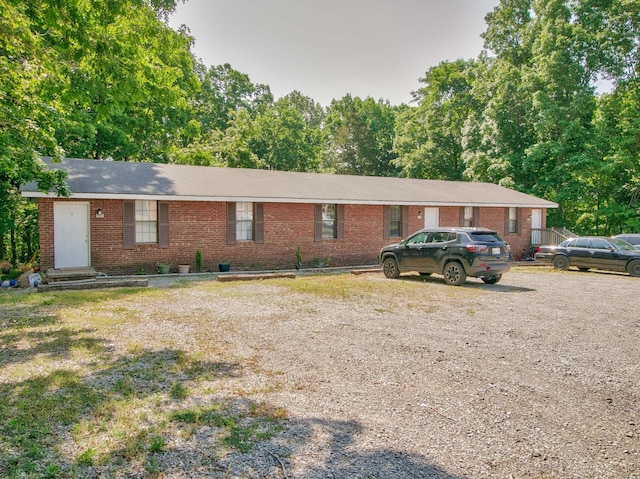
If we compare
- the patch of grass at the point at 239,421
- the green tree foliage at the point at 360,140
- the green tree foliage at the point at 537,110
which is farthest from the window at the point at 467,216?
the green tree foliage at the point at 360,140

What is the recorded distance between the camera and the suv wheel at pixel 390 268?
14.6 meters

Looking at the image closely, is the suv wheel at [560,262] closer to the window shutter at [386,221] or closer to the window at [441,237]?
the window shutter at [386,221]

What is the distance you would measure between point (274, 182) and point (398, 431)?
15839 millimetres

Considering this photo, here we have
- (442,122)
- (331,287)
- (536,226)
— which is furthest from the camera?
(442,122)

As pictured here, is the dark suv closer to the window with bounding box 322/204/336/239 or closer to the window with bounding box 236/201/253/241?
the window with bounding box 322/204/336/239

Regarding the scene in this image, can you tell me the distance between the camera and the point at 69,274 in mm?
12445

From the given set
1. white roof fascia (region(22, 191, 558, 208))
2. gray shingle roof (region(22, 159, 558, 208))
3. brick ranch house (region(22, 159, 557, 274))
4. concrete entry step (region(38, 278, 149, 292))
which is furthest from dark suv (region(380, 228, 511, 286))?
concrete entry step (region(38, 278, 149, 292))

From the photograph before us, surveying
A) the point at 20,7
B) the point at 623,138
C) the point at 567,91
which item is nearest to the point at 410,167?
the point at 567,91

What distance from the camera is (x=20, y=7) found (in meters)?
6.68

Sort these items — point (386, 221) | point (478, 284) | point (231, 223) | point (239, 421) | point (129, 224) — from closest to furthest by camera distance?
Answer: point (239, 421), point (478, 284), point (129, 224), point (231, 223), point (386, 221)

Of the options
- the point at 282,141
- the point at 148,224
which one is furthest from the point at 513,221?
the point at 282,141

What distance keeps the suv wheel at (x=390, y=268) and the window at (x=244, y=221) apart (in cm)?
522

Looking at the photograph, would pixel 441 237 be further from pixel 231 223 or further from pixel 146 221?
pixel 146 221

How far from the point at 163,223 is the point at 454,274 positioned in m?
9.56
